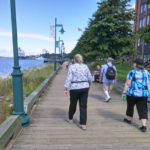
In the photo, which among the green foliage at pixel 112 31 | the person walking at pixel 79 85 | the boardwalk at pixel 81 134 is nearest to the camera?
the boardwalk at pixel 81 134

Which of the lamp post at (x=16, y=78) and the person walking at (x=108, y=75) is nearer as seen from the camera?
the lamp post at (x=16, y=78)

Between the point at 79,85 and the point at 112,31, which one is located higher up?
the point at 112,31

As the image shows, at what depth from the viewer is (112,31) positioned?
23.3 m

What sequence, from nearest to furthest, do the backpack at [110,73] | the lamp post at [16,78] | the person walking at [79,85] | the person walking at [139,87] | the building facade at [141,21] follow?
the lamp post at [16,78] → the person walking at [139,87] → the person walking at [79,85] → the backpack at [110,73] → the building facade at [141,21]

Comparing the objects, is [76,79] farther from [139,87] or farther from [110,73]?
[110,73]

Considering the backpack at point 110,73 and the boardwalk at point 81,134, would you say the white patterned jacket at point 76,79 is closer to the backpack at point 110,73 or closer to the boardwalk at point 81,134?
the boardwalk at point 81,134

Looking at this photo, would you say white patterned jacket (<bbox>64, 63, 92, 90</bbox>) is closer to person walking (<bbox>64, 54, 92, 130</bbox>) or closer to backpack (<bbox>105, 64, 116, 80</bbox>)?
person walking (<bbox>64, 54, 92, 130</bbox>)

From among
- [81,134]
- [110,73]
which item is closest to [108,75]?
[110,73]

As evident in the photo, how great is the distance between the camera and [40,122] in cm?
799

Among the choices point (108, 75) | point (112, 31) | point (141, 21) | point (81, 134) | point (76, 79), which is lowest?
point (81, 134)

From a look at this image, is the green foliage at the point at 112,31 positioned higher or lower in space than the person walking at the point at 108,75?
higher

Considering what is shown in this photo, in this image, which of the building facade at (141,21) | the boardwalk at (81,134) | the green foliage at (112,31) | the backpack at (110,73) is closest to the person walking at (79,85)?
the boardwalk at (81,134)

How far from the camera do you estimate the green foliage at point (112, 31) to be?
76.0 feet

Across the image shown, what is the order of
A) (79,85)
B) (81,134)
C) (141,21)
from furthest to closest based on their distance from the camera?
(141,21) < (79,85) < (81,134)
